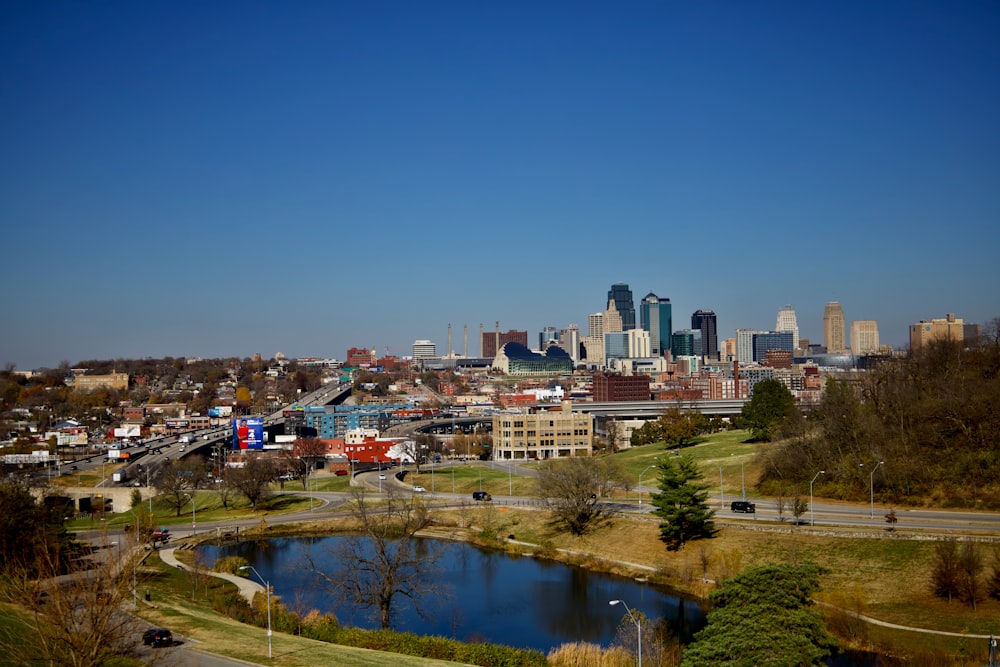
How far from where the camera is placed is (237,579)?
140ft

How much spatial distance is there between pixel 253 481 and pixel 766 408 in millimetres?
41947

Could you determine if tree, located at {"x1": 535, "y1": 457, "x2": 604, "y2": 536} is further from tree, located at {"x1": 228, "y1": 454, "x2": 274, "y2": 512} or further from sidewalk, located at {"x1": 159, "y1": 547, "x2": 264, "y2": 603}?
tree, located at {"x1": 228, "y1": 454, "x2": 274, "y2": 512}

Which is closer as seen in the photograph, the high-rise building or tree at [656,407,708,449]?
tree at [656,407,708,449]

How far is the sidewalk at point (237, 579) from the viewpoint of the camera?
39.2 meters

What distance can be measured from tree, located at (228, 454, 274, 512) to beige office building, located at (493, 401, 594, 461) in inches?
1337

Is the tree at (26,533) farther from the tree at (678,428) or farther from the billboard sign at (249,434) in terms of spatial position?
the billboard sign at (249,434)

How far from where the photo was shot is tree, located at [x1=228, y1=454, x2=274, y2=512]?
2586 inches

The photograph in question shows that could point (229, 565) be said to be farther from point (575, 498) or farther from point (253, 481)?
point (253, 481)

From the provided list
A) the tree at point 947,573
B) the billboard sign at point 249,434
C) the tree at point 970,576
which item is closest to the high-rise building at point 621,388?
the billboard sign at point 249,434

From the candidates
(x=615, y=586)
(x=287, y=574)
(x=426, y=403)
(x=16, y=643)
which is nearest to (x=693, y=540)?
(x=615, y=586)

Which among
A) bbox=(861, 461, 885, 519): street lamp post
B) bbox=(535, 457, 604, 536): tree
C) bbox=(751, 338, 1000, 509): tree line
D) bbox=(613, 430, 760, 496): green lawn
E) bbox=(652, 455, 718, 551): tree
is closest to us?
bbox=(652, 455, 718, 551): tree

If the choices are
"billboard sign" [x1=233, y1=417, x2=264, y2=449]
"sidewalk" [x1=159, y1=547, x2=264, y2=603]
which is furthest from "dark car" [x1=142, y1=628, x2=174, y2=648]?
"billboard sign" [x1=233, y1=417, x2=264, y2=449]

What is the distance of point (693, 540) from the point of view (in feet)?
145

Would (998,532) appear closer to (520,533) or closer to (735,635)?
(735,635)
